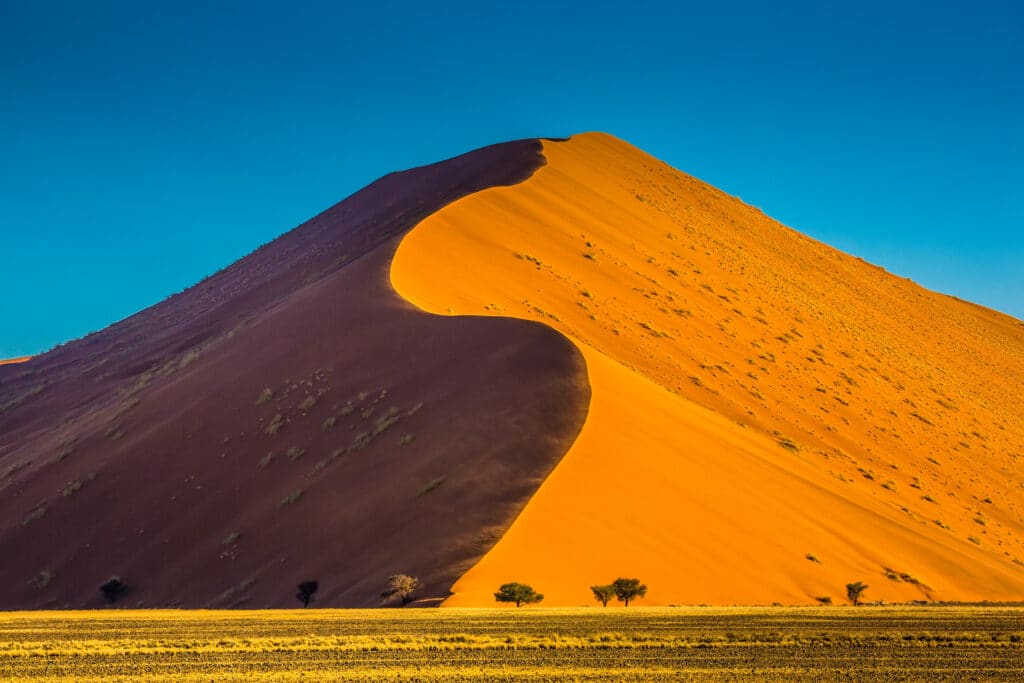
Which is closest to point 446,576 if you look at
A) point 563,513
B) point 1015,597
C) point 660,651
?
point 563,513

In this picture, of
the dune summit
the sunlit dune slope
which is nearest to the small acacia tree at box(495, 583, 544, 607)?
the sunlit dune slope

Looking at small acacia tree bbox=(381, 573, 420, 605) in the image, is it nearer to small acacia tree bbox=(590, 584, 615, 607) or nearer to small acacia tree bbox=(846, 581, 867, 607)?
small acacia tree bbox=(590, 584, 615, 607)

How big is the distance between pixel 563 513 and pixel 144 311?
2323 inches

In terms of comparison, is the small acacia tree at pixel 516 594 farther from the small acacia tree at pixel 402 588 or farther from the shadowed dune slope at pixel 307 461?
the small acacia tree at pixel 402 588

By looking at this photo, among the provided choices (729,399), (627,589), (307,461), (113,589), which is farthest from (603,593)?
(729,399)

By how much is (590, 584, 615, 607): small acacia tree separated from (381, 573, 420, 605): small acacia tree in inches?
132

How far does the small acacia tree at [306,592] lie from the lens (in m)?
25.8

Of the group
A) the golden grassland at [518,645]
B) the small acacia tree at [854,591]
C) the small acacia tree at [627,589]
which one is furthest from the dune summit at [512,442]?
the golden grassland at [518,645]

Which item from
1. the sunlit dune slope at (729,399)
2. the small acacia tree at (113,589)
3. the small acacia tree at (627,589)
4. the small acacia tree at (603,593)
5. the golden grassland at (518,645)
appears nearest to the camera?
the golden grassland at (518,645)

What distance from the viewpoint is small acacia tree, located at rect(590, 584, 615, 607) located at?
24.8m

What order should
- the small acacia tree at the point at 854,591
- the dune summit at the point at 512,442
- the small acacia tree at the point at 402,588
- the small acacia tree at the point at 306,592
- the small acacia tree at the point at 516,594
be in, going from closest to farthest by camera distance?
the small acacia tree at the point at 516,594 → the small acacia tree at the point at 402,588 → the small acacia tree at the point at 306,592 → the dune summit at the point at 512,442 → the small acacia tree at the point at 854,591

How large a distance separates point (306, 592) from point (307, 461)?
22.6 ft

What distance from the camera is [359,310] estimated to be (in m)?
40.3

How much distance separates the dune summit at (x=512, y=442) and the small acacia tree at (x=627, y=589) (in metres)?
0.58
